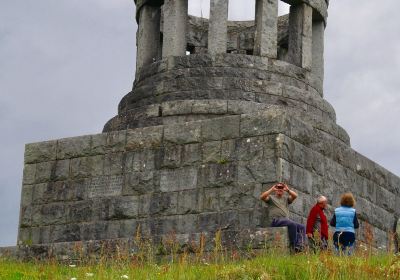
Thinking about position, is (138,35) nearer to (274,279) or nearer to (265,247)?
(265,247)

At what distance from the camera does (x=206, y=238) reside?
467 inches

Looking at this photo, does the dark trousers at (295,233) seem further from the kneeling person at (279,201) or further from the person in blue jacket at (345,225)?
the person in blue jacket at (345,225)

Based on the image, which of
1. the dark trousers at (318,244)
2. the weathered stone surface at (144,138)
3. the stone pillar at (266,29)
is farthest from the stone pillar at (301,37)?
the dark trousers at (318,244)

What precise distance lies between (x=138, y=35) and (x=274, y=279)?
32.6 ft

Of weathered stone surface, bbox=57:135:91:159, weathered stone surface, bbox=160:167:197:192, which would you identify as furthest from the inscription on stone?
weathered stone surface, bbox=160:167:197:192

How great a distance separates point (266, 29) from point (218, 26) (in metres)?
0.94

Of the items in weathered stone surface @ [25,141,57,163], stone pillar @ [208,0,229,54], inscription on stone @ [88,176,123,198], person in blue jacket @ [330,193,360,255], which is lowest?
person in blue jacket @ [330,193,360,255]

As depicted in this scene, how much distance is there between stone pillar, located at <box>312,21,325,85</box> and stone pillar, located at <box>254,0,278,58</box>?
1671 mm

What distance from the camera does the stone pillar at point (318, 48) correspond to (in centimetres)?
1716

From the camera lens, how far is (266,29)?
15734mm

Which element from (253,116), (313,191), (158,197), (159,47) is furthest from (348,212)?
(159,47)

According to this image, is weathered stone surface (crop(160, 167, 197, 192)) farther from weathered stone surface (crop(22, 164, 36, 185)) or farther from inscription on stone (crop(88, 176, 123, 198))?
weathered stone surface (crop(22, 164, 36, 185))

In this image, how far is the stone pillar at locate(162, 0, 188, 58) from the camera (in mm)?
15883

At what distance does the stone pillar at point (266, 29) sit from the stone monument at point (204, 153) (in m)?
0.02
